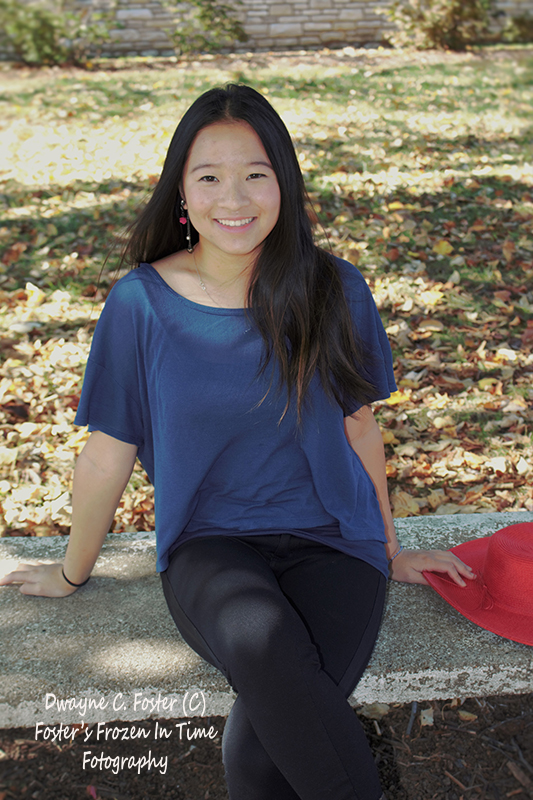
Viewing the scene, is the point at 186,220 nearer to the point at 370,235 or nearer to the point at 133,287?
the point at 133,287

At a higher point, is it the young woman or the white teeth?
the white teeth

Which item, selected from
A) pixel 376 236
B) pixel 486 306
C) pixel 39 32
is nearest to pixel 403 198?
pixel 376 236

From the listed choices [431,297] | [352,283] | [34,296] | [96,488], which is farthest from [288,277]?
[34,296]

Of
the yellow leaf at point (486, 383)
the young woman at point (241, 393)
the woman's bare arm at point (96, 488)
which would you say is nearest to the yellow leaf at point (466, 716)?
the young woman at point (241, 393)

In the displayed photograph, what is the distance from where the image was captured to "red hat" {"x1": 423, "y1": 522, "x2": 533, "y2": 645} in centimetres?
186

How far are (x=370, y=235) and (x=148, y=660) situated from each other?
12.6ft

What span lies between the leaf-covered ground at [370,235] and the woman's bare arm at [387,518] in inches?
30.4

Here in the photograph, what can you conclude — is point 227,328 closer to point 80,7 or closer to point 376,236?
point 376,236

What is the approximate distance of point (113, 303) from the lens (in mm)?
1799

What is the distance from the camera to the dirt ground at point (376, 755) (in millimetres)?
1944

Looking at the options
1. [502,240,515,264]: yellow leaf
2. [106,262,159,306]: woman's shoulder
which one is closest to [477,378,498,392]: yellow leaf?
[502,240,515,264]: yellow leaf

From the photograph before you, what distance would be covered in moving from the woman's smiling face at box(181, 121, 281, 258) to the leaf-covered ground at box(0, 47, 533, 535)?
1.19 m

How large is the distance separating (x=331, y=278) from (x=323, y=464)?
51 cm

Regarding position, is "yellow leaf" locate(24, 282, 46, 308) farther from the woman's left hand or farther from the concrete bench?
the woman's left hand
